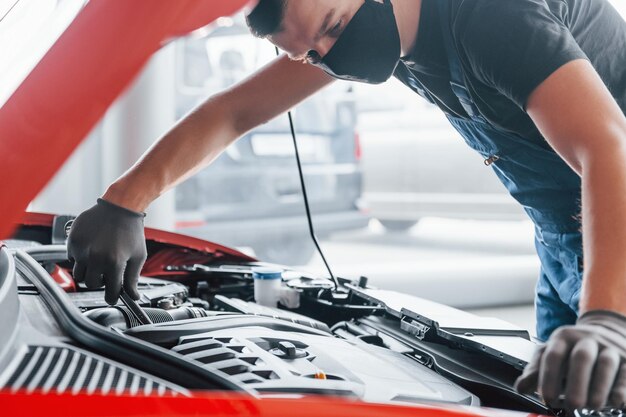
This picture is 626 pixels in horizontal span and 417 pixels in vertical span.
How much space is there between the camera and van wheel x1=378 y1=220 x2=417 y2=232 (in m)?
5.20

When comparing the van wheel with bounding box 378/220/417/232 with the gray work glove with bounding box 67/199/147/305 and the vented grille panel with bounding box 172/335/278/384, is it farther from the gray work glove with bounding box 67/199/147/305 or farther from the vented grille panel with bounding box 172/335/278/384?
the vented grille panel with bounding box 172/335/278/384

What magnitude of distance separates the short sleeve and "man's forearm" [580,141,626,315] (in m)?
0.16

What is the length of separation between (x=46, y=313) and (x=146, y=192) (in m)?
0.37

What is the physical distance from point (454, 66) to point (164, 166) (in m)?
0.59

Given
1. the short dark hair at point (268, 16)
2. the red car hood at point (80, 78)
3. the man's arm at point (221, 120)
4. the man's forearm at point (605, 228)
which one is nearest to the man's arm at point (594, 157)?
the man's forearm at point (605, 228)

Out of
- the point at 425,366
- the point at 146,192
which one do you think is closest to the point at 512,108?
the point at 425,366

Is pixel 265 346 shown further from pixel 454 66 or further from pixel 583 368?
pixel 454 66

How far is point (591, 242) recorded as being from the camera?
89 cm

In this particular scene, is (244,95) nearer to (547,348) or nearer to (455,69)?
(455,69)

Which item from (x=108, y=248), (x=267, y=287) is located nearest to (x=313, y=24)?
(x=108, y=248)

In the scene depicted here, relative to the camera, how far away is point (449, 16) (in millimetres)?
1241

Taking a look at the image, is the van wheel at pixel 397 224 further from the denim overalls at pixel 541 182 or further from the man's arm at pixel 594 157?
the man's arm at pixel 594 157

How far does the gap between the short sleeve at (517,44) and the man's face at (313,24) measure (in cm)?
21

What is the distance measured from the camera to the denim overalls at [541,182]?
4.44 ft
